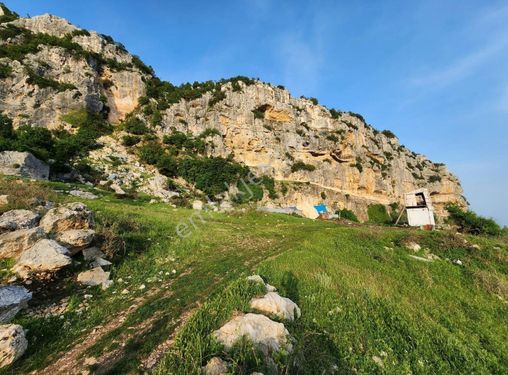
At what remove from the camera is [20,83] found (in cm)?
3438

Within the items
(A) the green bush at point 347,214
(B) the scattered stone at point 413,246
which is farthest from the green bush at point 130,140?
(B) the scattered stone at point 413,246

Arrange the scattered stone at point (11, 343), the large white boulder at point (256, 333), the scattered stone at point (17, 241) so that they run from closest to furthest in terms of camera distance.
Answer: the large white boulder at point (256, 333)
the scattered stone at point (11, 343)
the scattered stone at point (17, 241)

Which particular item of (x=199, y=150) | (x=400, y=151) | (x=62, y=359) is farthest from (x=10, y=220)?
(x=400, y=151)

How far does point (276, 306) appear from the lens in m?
4.90

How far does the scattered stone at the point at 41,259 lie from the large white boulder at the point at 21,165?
19.1m

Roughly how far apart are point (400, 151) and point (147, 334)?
77.4 m

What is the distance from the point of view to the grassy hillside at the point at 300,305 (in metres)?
4.04

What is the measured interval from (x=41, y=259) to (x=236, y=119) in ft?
148

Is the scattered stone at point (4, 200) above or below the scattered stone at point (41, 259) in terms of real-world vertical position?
above

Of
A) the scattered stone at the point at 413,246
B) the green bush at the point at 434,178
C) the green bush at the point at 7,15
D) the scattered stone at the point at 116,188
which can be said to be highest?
the green bush at the point at 7,15

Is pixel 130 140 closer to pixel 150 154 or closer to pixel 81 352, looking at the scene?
pixel 150 154

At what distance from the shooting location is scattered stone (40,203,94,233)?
7.62 m

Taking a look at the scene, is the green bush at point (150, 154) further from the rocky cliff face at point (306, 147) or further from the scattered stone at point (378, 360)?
the scattered stone at point (378, 360)

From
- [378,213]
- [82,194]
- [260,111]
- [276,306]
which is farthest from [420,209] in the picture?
[260,111]
